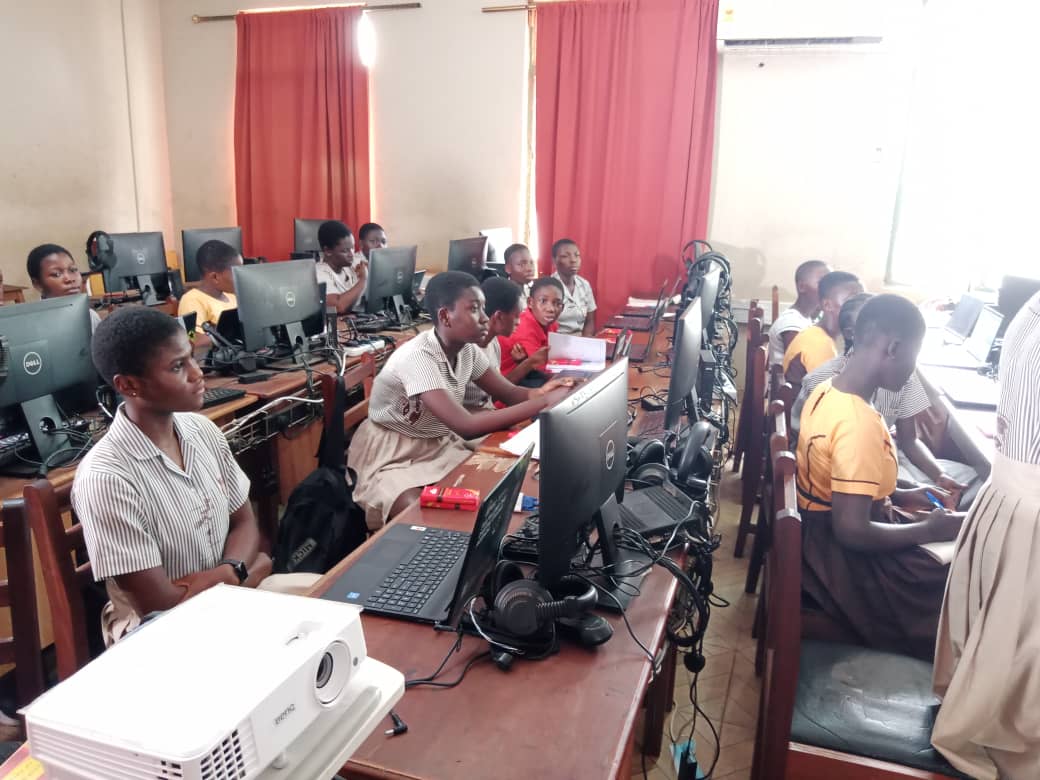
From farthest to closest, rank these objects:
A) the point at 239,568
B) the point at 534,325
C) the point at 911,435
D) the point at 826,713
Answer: the point at 534,325 < the point at 911,435 < the point at 239,568 < the point at 826,713

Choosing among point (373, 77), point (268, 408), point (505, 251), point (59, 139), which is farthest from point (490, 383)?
point (59, 139)

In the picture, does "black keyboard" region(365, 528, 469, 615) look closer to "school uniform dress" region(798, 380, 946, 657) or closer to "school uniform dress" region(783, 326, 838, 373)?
"school uniform dress" region(798, 380, 946, 657)

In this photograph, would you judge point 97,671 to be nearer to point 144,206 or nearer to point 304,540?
point 304,540

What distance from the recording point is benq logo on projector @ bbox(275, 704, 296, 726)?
0.63 meters

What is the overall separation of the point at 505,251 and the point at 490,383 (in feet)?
7.51

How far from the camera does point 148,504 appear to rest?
56.9 inches

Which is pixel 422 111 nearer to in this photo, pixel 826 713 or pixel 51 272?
→ pixel 51 272

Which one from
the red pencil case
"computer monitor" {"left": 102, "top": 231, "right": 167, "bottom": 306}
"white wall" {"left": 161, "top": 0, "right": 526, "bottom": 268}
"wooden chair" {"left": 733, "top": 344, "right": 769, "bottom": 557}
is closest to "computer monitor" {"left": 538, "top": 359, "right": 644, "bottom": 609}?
the red pencil case

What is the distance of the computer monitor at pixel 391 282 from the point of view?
387cm

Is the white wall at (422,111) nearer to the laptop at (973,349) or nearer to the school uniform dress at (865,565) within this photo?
the laptop at (973,349)

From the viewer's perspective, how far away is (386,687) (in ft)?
2.67

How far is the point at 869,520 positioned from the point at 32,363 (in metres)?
2.18

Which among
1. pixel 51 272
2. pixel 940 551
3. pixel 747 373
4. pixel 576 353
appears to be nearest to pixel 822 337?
pixel 747 373

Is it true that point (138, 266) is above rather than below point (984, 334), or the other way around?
above
